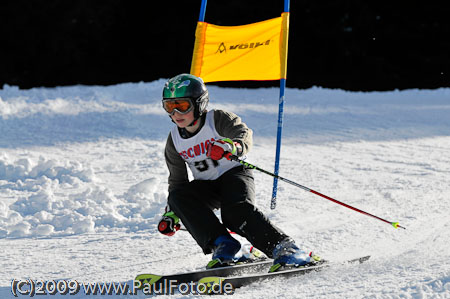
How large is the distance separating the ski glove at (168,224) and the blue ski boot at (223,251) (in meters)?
0.36

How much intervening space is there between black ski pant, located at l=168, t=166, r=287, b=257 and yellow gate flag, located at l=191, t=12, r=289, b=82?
1553 millimetres

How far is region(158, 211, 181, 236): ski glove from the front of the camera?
336 cm

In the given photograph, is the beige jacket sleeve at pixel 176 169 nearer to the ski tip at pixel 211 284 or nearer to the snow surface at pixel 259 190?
the snow surface at pixel 259 190

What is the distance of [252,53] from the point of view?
4.81 m

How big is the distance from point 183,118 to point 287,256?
1.01m

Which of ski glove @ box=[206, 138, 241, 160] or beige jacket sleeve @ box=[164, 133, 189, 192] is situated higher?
ski glove @ box=[206, 138, 241, 160]

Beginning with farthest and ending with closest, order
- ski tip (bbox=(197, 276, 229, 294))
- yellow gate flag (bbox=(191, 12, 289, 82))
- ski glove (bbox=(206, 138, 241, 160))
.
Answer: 1. yellow gate flag (bbox=(191, 12, 289, 82))
2. ski glove (bbox=(206, 138, 241, 160))
3. ski tip (bbox=(197, 276, 229, 294))

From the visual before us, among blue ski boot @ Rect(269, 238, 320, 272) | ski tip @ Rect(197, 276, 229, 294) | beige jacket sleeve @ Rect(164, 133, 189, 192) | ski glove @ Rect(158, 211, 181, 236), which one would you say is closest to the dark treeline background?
beige jacket sleeve @ Rect(164, 133, 189, 192)

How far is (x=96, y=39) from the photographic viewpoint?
52.6 ft

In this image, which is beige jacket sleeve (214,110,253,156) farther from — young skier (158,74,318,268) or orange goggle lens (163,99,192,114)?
orange goggle lens (163,99,192,114)

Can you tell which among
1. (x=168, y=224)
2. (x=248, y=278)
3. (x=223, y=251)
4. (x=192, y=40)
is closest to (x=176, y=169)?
(x=168, y=224)

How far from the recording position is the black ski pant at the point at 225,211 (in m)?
3.08

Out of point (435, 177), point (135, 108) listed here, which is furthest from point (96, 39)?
point (435, 177)

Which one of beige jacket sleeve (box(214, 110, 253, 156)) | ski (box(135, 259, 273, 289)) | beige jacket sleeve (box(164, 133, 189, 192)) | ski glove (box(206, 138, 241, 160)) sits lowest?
ski (box(135, 259, 273, 289))
